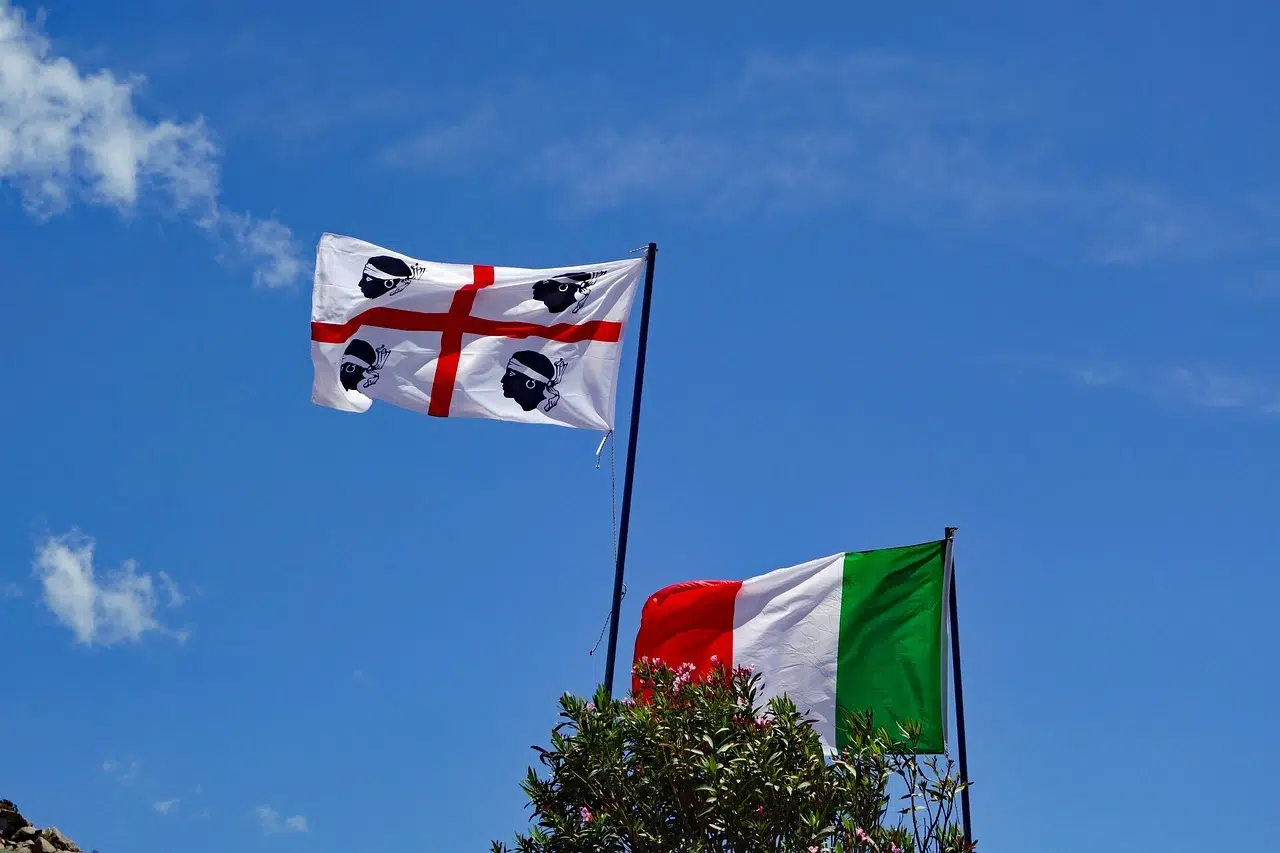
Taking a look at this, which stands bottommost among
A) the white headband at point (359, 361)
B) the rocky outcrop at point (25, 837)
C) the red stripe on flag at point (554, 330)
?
the rocky outcrop at point (25, 837)

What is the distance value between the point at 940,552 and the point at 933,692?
193 centimetres

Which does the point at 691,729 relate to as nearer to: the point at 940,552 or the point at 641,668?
the point at 641,668

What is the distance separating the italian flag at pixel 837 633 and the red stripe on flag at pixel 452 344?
4423 millimetres

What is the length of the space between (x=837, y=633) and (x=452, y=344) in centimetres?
694

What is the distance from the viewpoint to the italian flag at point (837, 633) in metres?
20.3

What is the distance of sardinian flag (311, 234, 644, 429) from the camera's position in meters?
21.9

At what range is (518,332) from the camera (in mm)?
22359

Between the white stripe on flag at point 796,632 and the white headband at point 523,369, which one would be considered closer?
the white stripe on flag at point 796,632

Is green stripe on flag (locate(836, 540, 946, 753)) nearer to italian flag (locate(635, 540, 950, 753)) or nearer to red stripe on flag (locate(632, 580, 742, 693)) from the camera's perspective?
italian flag (locate(635, 540, 950, 753))

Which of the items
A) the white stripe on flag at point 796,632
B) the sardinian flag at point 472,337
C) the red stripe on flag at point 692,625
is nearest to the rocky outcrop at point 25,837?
the sardinian flag at point 472,337

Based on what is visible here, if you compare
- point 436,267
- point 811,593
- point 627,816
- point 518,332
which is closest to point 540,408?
point 518,332

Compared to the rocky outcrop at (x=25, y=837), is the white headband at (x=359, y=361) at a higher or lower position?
higher

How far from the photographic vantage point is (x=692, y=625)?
2195 centimetres

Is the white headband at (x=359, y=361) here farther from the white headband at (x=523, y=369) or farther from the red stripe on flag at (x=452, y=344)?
the white headband at (x=523, y=369)
